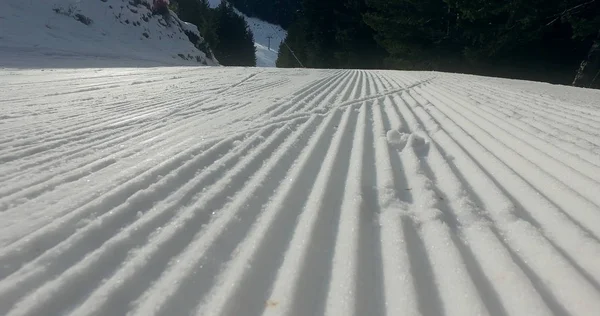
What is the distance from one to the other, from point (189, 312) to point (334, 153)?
1723 millimetres

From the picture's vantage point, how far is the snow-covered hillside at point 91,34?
42.5ft

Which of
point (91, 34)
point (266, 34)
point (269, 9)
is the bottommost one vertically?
point (266, 34)

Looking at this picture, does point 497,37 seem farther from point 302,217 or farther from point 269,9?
point 269,9

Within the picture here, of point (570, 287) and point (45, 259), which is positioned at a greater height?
point (570, 287)

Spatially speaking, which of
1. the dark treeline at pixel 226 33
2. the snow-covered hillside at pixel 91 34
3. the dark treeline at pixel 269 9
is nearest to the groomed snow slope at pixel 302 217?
the snow-covered hillside at pixel 91 34

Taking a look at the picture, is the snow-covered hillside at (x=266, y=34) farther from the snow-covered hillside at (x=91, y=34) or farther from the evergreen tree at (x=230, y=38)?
the snow-covered hillside at (x=91, y=34)

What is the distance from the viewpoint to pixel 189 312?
126 centimetres

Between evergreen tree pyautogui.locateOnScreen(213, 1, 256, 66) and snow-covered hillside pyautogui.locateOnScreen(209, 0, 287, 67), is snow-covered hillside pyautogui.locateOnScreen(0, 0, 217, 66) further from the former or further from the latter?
snow-covered hillside pyautogui.locateOnScreen(209, 0, 287, 67)

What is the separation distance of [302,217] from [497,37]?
13.7m

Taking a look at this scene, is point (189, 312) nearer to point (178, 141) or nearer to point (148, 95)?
point (178, 141)

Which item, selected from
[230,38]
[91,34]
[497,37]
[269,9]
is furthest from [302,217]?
[269,9]

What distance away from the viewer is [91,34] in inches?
689

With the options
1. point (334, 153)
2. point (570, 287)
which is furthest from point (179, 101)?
point (570, 287)

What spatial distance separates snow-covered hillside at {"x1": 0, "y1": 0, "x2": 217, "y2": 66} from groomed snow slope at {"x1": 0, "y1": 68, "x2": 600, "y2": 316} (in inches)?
389
